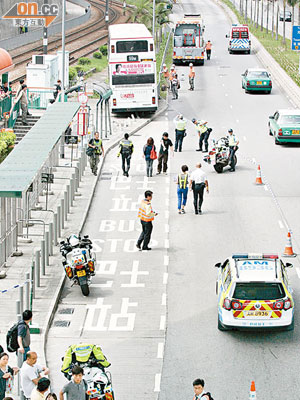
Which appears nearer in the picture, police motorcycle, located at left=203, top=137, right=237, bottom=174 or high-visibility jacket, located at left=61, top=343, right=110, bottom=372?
high-visibility jacket, located at left=61, top=343, right=110, bottom=372

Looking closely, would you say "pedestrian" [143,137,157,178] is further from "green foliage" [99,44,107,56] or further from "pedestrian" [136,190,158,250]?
"green foliage" [99,44,107,56]

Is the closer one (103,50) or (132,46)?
(132,46)

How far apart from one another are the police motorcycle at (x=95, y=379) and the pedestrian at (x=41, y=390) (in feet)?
3.17

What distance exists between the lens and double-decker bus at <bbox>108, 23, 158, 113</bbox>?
45688mm

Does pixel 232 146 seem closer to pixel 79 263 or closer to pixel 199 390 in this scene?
pixel 79 263

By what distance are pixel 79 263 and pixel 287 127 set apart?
18845 mm

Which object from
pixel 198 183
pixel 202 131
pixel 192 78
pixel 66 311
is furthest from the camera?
pixel 192 78

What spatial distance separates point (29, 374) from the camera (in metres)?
14.7

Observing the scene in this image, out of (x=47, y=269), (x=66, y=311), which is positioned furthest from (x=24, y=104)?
(x=66, y=311)

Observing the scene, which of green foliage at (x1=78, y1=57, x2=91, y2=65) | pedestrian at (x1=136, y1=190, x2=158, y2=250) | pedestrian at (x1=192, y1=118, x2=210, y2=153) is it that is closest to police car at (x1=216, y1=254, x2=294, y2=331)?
pedestrian at (x1=136, y1=190, x2=158, y2=250)

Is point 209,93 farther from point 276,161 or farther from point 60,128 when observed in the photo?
point 60,128

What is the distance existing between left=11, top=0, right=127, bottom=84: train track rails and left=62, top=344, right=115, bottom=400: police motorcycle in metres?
42.0

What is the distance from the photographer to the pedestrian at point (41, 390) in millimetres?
13625

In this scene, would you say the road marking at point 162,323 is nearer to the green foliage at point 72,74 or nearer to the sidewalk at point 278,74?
the sidewalk at point 278,74
